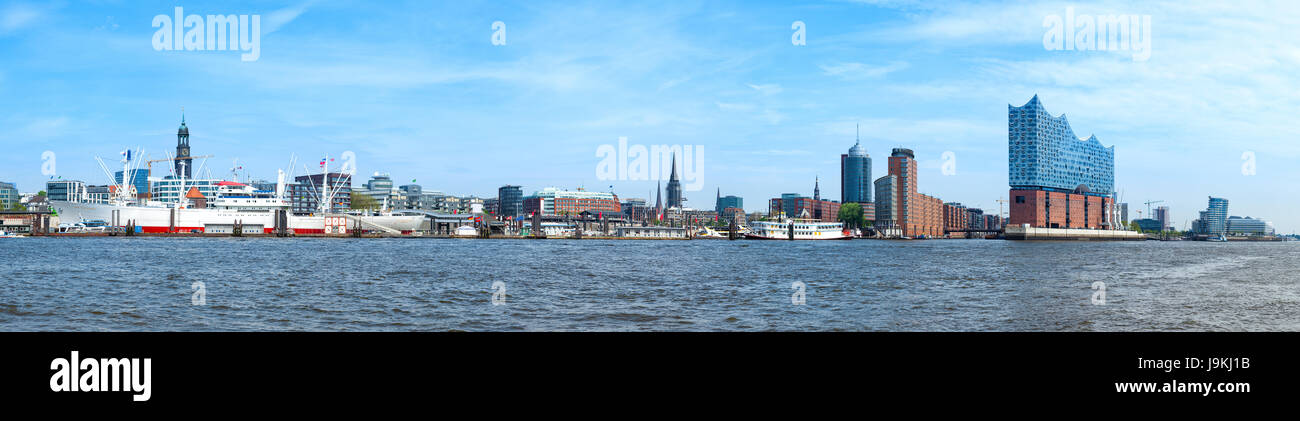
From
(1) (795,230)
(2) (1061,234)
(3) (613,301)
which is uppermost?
(1) (795,230)

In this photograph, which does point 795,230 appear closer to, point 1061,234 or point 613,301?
point 1061,234

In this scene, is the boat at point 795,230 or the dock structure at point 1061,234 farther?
the dock structure at point 1061,234

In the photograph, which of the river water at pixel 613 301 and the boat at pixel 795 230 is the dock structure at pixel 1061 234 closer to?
the boat at pixel 795 230

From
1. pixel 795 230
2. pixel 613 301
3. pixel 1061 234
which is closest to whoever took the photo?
pixel 613 301

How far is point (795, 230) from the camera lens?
166 metres

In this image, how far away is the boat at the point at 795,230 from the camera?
162 meters

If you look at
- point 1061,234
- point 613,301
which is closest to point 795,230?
point 1061,234

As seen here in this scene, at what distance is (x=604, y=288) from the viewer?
103 feet

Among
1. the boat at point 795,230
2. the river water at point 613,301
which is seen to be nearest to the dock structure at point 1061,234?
the boat at point 795,230

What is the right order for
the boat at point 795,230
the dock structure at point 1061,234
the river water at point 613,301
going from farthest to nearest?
the dock structure at point 1061,234 → the boat at point 795,230 → the river water at point 613,301

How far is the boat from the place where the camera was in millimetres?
161625

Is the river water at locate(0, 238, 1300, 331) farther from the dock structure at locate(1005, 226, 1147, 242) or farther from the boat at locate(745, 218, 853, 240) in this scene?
the dock structure at locate(1005, 226, 1147, 242)

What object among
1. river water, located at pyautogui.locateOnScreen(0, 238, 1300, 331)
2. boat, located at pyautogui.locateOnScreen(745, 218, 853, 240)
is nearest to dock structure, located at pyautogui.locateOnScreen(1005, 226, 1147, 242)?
boat, located at pyautogui.locateOnScreen(745, 218, 853, 240)
